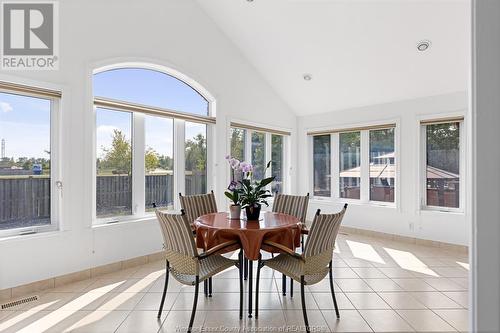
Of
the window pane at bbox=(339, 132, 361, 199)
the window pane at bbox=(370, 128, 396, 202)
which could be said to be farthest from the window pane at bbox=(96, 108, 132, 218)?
the window pane at bbox=(370, 128, 396, 202)

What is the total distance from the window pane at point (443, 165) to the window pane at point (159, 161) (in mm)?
4208

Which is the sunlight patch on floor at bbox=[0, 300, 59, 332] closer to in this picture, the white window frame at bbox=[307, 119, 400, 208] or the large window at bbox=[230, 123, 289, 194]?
the large window at bbox=[230, 123, 289, 194]

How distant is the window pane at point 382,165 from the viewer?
4987 mm

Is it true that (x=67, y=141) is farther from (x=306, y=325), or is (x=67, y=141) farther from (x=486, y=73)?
(x=486, y=73)

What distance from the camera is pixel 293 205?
3.45 metres

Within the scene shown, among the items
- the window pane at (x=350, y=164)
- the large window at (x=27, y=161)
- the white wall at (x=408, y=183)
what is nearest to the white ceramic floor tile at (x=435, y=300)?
the white wall at (x=408, y=183)

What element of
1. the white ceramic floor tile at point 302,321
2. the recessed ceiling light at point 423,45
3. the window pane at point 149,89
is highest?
the recessed ceiling light at point 423,45

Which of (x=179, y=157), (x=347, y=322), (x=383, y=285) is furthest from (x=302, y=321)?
(x=179, y=157)

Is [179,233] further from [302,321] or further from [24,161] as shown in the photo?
[24,161]

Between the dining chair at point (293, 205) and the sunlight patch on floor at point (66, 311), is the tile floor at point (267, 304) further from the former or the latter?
the dining chair at point (293, 205)

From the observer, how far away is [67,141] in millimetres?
3000

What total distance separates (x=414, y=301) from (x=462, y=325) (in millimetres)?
434

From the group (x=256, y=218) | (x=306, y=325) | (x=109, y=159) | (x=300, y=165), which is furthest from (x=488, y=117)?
(x=300, y=165)

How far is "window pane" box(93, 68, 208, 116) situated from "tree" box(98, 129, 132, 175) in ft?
1.72
